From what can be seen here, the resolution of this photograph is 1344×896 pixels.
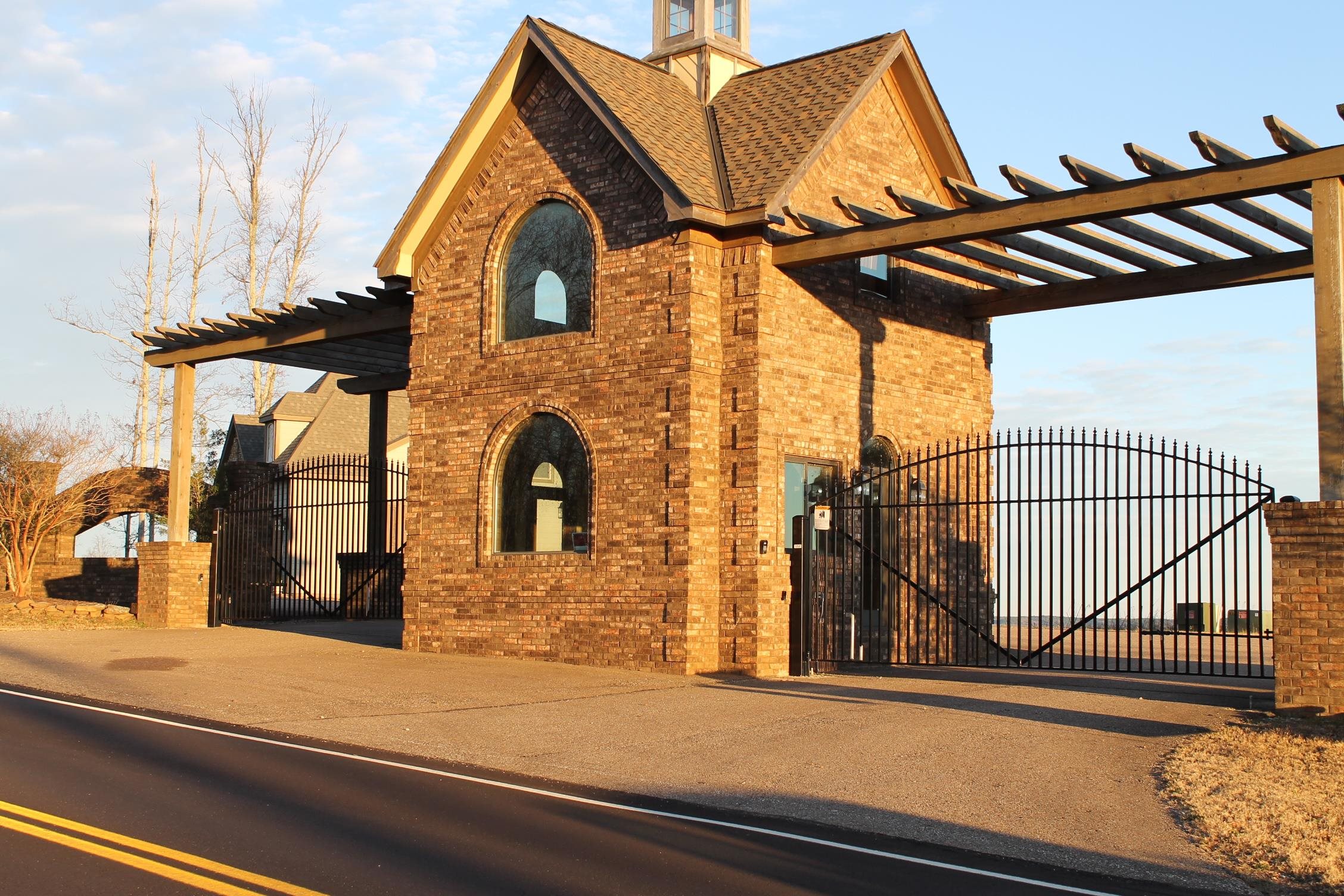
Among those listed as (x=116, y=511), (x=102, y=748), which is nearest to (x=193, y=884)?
(x=102, y=748)

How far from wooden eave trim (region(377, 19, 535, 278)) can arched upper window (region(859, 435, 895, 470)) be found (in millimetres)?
6841

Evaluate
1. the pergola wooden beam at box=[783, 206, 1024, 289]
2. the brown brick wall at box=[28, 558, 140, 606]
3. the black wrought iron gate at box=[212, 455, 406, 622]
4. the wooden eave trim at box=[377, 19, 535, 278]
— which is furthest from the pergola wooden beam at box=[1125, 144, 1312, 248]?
the brown brick wall at box=[28, 558, 140, 606]

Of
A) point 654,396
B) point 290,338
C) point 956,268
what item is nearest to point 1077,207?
point 956,268

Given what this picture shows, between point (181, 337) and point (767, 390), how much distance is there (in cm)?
1242

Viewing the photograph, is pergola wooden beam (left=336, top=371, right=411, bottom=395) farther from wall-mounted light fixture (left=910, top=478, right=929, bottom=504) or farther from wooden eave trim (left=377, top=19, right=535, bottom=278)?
wall-mounted light fixture (left=910, top=478, right=929, bottom=504)

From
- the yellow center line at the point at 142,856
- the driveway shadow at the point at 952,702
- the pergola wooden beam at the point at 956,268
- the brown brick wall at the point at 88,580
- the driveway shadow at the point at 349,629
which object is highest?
the pergola wooden beam at the point at 956,268

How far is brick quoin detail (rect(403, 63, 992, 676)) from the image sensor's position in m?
15.8

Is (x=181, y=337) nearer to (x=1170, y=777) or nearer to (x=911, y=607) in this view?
(x=911, y=607)

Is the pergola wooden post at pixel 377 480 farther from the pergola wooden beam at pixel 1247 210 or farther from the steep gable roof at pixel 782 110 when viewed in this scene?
the pergola wooden beam at pixel 1247 210

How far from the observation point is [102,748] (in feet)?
32.0

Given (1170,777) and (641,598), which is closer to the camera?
(1170,777)

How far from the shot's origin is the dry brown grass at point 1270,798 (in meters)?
6.88

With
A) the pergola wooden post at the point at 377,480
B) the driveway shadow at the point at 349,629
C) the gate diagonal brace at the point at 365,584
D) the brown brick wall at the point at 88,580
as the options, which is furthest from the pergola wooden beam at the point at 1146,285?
the brown brick wall at the point at 88,580

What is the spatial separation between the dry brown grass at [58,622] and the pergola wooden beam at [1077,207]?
43.7 ft
